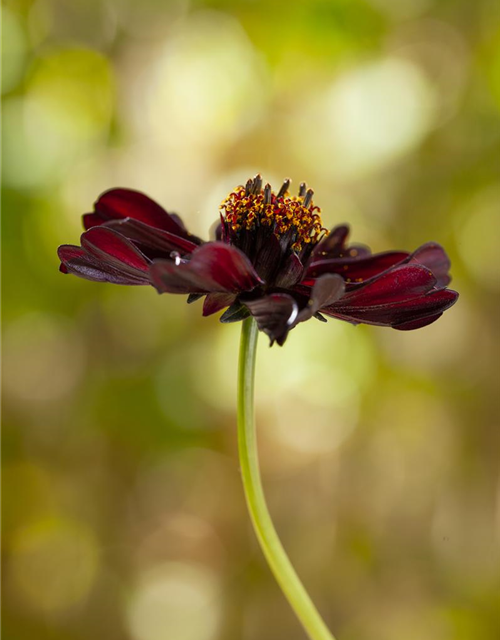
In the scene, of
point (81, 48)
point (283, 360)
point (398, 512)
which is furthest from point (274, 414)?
point (81, 48)

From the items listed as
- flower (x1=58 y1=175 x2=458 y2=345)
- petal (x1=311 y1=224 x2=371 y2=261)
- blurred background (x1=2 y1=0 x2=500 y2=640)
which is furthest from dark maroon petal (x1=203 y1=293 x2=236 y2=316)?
blurred background (x1=2 y1=0 x2=500 y2=640)

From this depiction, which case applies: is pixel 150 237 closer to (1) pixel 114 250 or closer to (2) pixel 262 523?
(1) pixel 114 250

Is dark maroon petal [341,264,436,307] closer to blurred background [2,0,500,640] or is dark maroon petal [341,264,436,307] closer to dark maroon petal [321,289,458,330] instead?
dark maroon petal [321,289,458,330]

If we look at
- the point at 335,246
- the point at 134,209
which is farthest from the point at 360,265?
the point at 134,209

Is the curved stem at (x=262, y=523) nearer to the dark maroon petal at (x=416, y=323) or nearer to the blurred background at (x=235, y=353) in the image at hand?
the dark maroon petal at (x=416, y=323)

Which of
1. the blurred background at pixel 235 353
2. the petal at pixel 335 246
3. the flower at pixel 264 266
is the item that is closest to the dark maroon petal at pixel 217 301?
the flower at pixel 264 266

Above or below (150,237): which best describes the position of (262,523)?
below
